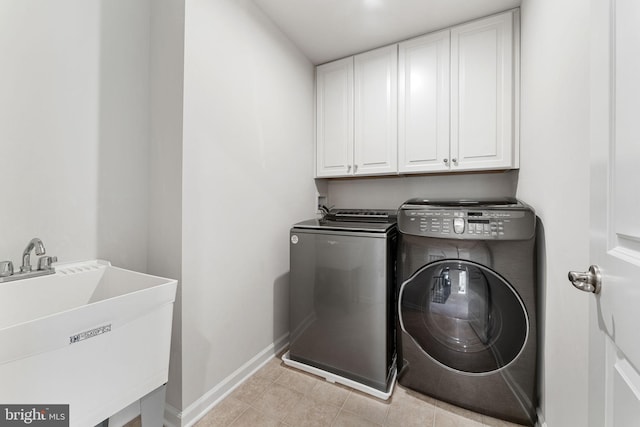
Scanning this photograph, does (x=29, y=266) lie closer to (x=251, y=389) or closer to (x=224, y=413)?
(x=224, y=413)

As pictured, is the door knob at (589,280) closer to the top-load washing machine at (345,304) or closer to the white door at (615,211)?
the white door at (615,211)

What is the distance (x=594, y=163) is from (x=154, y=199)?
170cm

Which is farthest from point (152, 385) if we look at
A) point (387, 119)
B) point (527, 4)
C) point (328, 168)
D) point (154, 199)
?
point (527, 4)

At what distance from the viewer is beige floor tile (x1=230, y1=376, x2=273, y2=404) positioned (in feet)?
4.59

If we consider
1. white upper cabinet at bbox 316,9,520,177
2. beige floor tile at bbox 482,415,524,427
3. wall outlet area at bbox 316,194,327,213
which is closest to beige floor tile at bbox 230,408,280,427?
beige floor tile at bbox 482,415,524,427

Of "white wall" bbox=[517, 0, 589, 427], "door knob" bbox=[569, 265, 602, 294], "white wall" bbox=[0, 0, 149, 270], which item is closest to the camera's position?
"door knob" bbox=[569, 265, 602, 294]

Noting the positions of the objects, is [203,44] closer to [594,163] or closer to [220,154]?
[220,154]

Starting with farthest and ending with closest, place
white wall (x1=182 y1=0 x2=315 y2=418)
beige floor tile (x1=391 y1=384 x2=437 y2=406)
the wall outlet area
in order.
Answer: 1. the wall outlet area
2. beige floor tile (x1=391 y1=384 x2=437 y2=406)
3. white wall (x1=182 y1=0 x2=315 y2=418)

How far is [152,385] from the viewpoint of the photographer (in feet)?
2.84

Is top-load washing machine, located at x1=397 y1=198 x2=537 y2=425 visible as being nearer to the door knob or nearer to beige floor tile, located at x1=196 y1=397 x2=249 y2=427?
Result: the door knob

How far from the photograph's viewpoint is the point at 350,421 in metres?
1.26

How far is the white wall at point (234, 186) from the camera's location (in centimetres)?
122

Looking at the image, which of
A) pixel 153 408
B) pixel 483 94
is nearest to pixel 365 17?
pixel 483 94

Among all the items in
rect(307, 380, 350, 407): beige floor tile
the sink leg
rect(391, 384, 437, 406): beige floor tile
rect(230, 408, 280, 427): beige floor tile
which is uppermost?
the sink leg
